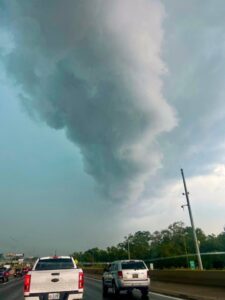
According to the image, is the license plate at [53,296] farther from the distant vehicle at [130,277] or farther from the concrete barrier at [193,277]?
the concrete barrier at [193,277]

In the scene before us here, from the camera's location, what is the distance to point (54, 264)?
14117 mm

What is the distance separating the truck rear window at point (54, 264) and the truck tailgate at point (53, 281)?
1.09 meters

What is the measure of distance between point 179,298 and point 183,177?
20629mm

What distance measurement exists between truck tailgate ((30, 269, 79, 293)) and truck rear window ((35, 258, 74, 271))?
3.59ft

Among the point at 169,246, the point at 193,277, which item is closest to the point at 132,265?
the point at 193,277

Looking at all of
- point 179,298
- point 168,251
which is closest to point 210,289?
point 179,298

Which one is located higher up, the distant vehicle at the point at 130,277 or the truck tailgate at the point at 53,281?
the distant vehicle at the point at 130,277

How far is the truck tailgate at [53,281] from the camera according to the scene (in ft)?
41.0

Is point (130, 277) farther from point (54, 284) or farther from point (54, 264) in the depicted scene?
point (54, 284)

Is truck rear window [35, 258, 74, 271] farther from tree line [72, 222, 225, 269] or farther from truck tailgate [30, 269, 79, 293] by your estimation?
tree line [72, 222, 225, 269]

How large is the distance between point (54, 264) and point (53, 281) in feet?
5.10

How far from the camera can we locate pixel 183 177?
124 feet

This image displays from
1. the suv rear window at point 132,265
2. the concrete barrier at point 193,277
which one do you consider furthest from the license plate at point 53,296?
the concrete barrier at point 193,277

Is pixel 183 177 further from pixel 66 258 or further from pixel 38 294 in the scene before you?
pixel 38 294
